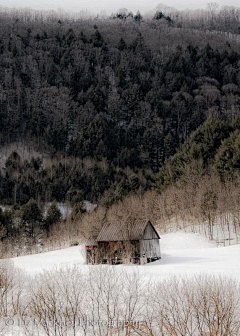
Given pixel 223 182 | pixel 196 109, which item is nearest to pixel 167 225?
pixel 223 182

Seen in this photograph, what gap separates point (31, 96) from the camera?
129 m

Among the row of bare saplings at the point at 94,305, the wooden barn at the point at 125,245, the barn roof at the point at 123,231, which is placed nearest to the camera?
the row of bare saplings at the point at 94,305

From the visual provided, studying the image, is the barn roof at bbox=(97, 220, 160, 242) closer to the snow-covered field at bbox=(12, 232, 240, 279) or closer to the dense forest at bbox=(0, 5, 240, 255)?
the snow-covered field at bbox=(12, 232, 240, 279)

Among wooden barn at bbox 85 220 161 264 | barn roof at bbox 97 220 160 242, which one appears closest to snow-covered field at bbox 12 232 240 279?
wooden barn at bbox 85 220 161 264

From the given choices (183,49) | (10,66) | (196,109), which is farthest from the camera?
(183,49)

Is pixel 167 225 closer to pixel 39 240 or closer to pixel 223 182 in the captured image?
pixel 223 182

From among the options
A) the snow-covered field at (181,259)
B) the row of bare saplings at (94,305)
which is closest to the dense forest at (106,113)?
the snow-covered field at (181,259)

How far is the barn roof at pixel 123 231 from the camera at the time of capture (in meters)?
43.4

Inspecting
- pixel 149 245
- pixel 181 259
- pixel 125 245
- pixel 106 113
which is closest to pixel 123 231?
pixel 125 245

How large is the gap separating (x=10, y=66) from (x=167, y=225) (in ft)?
333

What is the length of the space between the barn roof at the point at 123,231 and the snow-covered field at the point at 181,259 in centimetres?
333

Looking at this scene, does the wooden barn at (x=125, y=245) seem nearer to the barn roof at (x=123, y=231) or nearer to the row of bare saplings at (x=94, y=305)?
the barn roof at (x=123, y=231)

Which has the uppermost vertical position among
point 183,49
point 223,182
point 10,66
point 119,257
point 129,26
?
point 129,26

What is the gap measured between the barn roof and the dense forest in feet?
71.7
